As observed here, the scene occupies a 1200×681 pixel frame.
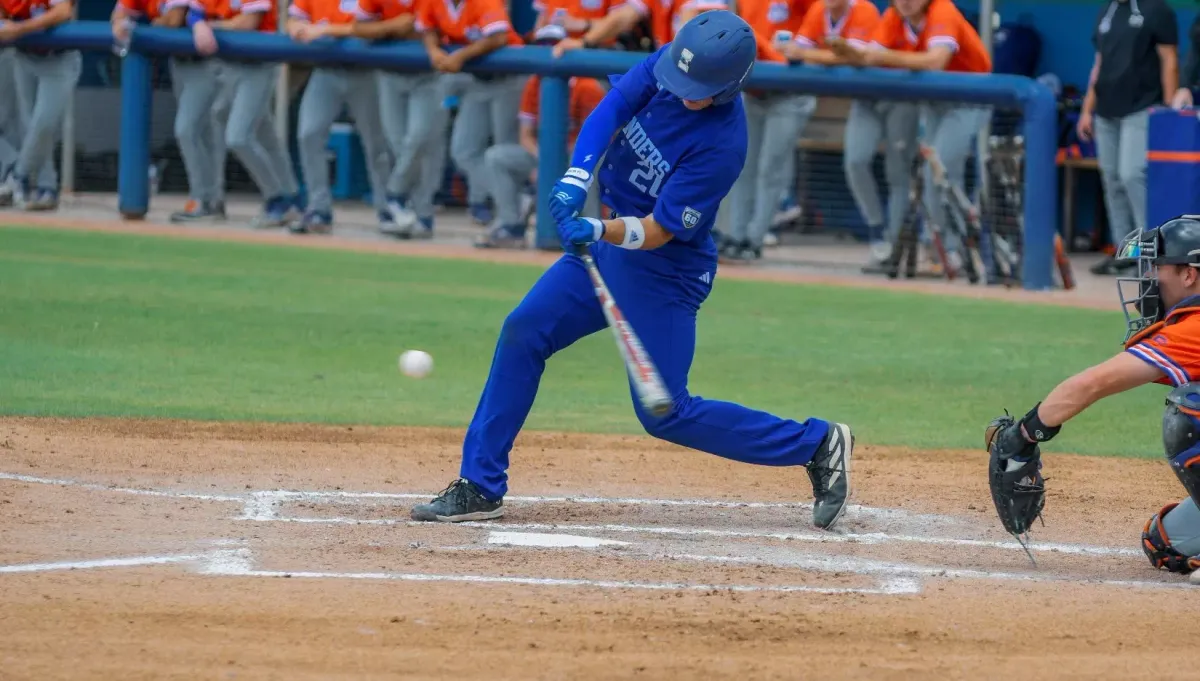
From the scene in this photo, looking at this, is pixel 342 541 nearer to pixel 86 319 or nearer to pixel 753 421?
pixel 753 421

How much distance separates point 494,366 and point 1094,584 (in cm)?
192

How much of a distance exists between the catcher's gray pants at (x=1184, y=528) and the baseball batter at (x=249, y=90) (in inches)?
363

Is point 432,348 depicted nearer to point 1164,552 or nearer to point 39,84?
point 1164,552

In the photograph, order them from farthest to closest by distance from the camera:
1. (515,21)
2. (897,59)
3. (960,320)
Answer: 1. (515,21)
2. (897,59)
3. (960,320)

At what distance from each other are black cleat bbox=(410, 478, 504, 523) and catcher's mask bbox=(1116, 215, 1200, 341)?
6.71 ft

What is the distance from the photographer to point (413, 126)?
501 inches

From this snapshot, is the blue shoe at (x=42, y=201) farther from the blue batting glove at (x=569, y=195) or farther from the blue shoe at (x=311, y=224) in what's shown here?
the blue batting glove at (x=569, y=195)

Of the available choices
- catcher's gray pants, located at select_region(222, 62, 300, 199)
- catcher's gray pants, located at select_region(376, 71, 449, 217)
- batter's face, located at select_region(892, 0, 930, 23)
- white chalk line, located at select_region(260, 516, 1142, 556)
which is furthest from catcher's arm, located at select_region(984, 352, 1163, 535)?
catcher's gray pants, located at select_region(222, 62, 300, 199)

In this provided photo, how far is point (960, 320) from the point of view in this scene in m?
10.2

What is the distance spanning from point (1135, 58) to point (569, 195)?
779cm

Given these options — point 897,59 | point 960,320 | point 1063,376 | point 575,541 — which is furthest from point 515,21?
point 575,541

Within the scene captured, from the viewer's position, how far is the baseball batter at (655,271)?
16.9 ft

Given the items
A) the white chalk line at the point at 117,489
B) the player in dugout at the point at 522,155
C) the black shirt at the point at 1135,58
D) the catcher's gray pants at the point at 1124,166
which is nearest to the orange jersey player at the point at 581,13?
the player in dugout at the point at 522,155

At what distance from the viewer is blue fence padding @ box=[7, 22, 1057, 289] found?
11445 millimetres
